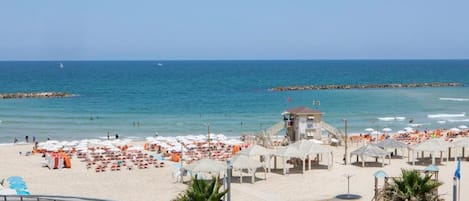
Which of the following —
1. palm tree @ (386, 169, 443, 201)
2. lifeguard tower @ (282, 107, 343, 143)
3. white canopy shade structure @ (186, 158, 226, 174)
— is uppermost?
lifeguard tower @ (282, 107, 343, 143)

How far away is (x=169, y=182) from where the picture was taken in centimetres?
2716

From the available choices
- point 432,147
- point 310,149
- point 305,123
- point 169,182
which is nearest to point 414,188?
point 169,182

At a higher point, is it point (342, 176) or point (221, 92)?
point (221, 92)

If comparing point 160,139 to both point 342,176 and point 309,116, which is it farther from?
point 342,176

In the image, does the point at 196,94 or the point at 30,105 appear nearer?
the point at 30,105

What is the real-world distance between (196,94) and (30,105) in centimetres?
2682

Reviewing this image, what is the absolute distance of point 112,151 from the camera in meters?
34.9

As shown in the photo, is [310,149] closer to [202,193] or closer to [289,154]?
[289,154]

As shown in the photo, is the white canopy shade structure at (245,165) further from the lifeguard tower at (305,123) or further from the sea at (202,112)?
the sea at (202,112)

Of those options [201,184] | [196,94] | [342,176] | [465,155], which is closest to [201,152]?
[342,176]

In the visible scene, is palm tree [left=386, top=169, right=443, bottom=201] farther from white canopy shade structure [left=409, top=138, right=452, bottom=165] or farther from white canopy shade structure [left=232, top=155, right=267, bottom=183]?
white canopy shade structure [left=409, top=138, right=452, bottom=165]

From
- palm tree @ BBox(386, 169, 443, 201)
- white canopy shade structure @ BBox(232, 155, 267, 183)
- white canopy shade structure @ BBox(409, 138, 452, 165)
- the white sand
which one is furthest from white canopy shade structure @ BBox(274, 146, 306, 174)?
palm tree @ BBox(386, 169, 443, 201)

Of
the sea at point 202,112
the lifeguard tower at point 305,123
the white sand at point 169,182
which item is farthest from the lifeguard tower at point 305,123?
the white sand at point 169,182

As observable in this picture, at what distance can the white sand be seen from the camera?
24266 mm
